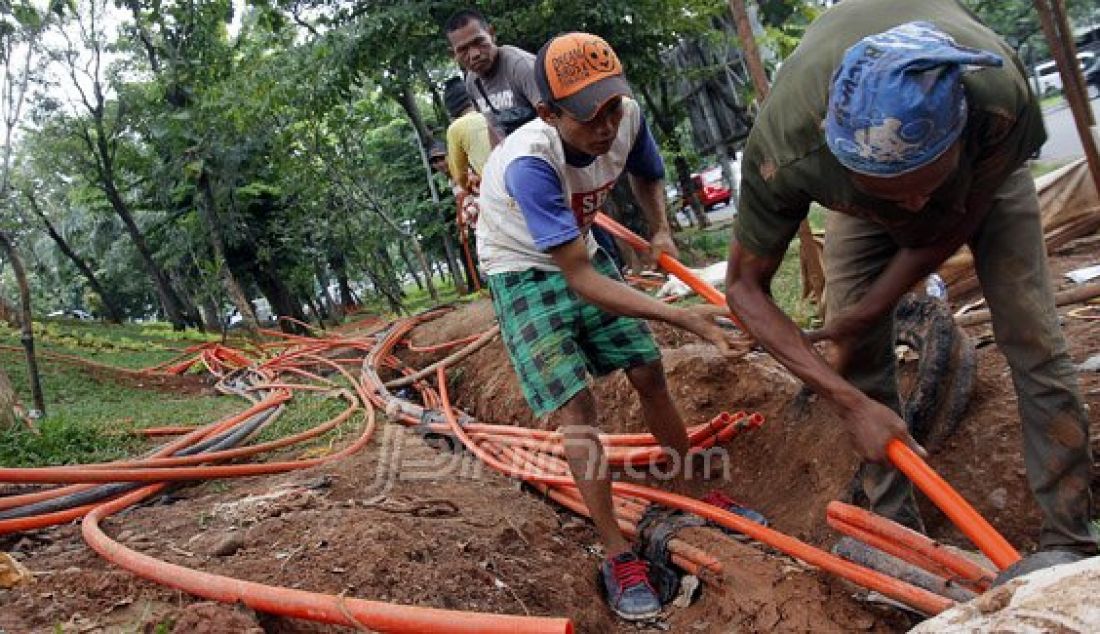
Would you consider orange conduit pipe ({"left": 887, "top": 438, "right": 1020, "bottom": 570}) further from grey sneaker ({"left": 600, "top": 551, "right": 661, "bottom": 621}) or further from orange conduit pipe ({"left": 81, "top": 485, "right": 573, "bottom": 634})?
grey sneaker ({"left": 600, "top": 551, "right": 661, "bottom": 621})

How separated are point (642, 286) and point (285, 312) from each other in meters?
14.6

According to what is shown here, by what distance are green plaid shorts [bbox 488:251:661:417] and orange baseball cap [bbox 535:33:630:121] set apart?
596 millimetres

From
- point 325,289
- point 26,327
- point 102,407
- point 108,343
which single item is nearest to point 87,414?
point 102,407

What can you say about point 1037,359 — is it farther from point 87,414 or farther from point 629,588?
point 87,414

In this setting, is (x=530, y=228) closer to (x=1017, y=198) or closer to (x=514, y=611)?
(x=514, y=611)

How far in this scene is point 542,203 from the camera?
249cm

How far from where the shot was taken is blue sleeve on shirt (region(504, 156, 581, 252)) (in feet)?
8.12

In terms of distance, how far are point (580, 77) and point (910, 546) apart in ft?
5.24

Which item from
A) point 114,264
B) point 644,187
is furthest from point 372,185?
point 644,187

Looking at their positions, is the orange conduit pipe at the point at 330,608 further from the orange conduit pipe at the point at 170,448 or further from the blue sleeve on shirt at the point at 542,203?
the orange conduit pipe at the point at 170,448

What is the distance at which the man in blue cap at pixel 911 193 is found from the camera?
1.65m

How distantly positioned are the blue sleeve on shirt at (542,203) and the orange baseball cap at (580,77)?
7.8 inches

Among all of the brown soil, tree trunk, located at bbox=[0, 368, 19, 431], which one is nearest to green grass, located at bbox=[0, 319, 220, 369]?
tree trunk, located at bbox=[0, 368, 19, 431]

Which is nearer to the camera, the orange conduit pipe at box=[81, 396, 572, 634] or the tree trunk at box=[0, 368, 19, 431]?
the orange conduit pipe at box=[81, 396, 572, 634]
